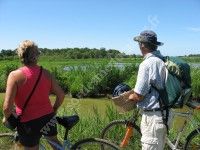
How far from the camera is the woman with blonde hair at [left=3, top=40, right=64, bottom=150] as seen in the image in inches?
174

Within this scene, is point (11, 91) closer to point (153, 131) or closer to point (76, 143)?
point (76, 143)

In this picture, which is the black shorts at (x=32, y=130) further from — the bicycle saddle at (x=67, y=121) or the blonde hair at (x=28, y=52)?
the blonde hair at (x=28, y=52)

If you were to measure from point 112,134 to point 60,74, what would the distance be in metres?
17.6

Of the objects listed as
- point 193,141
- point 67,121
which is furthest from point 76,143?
point 193,141

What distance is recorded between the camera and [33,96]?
14.9 feet

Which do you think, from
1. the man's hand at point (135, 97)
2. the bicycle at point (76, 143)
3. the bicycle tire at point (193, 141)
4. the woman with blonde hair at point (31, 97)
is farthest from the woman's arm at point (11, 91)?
the bicycle tire at point (193, 141)

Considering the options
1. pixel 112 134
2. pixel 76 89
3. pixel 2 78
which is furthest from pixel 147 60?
pixel 2 78

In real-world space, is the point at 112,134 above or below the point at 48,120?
below

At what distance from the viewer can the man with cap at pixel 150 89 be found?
4.76 metres

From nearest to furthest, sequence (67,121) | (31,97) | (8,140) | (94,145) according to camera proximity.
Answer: (31,97), (67,121), (94,145), (8,140)

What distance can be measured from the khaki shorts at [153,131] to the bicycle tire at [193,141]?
106 cm

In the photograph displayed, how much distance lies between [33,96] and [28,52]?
0.46m

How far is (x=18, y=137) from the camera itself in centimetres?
473

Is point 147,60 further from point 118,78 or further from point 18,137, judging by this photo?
point 118,78
